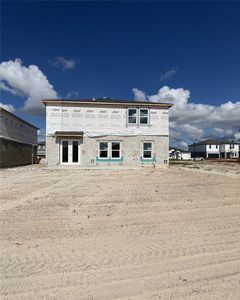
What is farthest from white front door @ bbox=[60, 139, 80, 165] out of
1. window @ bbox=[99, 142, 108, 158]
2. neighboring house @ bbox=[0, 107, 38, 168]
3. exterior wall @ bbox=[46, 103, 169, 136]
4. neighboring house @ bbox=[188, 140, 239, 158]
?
neighboring house @ bbox=[188, 140, 239, 158]

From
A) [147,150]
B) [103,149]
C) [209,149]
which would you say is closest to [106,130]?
[103,149]

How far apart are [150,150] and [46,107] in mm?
9776

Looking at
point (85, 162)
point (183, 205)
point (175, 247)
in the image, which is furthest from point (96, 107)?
point (175, 247)

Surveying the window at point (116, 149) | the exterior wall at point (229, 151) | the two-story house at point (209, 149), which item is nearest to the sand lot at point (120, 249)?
the window at point (116, 149)

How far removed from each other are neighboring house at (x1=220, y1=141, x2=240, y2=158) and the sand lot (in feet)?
286

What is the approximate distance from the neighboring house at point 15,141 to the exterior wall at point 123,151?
5163mm

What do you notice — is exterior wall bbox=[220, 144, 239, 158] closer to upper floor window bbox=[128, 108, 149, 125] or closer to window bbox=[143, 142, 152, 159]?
window bbox=[143, 142, 152, 159]

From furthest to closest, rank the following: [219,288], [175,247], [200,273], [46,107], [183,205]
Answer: [46,107]
[183,205]
[175,247]
[200,273]
[219,288]

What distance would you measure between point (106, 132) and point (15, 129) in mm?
11453

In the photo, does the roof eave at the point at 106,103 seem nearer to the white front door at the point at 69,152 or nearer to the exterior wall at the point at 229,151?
Answer: the white front door at the point at 69,152

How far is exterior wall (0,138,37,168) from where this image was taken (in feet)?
78.1

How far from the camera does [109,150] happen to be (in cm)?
2259

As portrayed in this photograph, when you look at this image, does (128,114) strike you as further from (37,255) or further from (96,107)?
(37,255)

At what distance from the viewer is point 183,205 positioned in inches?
301
